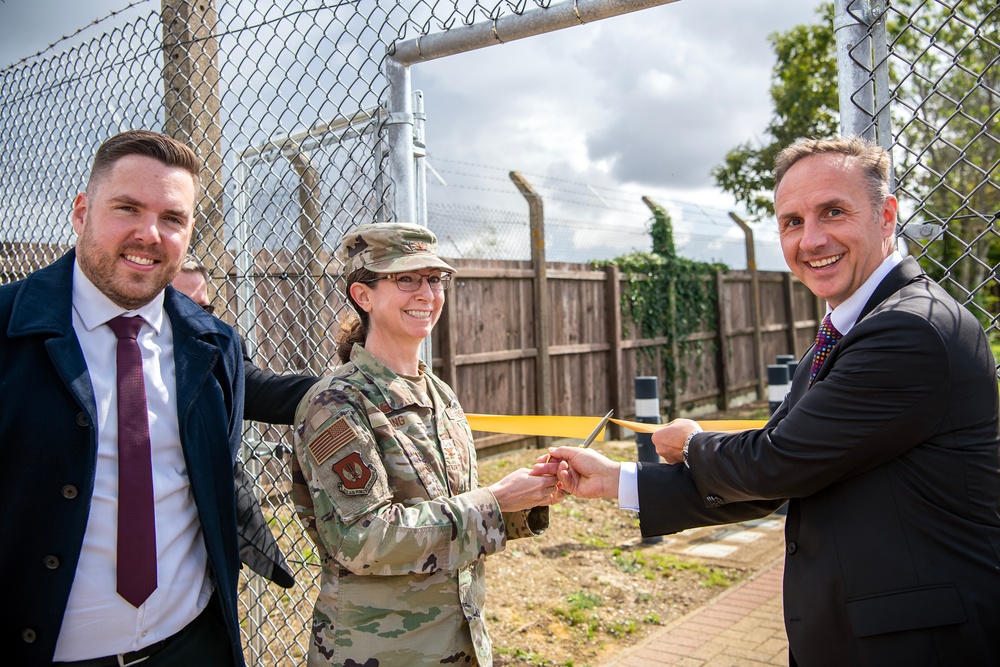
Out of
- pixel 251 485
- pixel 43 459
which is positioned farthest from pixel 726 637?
pixel 43 459

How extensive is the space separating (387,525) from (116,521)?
0.65 metres

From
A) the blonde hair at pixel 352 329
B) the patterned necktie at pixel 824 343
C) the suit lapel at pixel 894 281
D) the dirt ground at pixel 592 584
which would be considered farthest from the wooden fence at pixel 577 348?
the suit lapel at pixel 894 281

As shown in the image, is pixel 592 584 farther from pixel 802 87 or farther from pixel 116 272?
pixel 802 87

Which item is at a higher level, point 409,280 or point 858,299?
point 409,280

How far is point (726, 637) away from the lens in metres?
4.03

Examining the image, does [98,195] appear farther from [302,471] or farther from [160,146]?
[302,471]

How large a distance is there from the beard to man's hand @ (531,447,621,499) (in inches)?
45.8

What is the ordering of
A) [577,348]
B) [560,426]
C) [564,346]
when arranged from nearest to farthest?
[560,426], [564,346], [577,348]

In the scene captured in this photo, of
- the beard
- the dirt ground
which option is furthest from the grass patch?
the beard

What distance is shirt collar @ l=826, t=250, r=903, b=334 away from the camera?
1729 millimetres

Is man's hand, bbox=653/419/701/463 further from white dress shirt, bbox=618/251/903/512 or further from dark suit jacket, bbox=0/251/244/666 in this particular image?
dark suit jacket, bbox=0/251/244/666

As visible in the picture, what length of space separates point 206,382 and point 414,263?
662 millimetres

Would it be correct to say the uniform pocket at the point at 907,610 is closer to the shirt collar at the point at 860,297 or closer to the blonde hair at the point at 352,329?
the shirt collar at the point at 860,297

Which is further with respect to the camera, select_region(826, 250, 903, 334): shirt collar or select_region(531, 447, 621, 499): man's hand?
select_region(531, 447, 621, 499): man's hand
